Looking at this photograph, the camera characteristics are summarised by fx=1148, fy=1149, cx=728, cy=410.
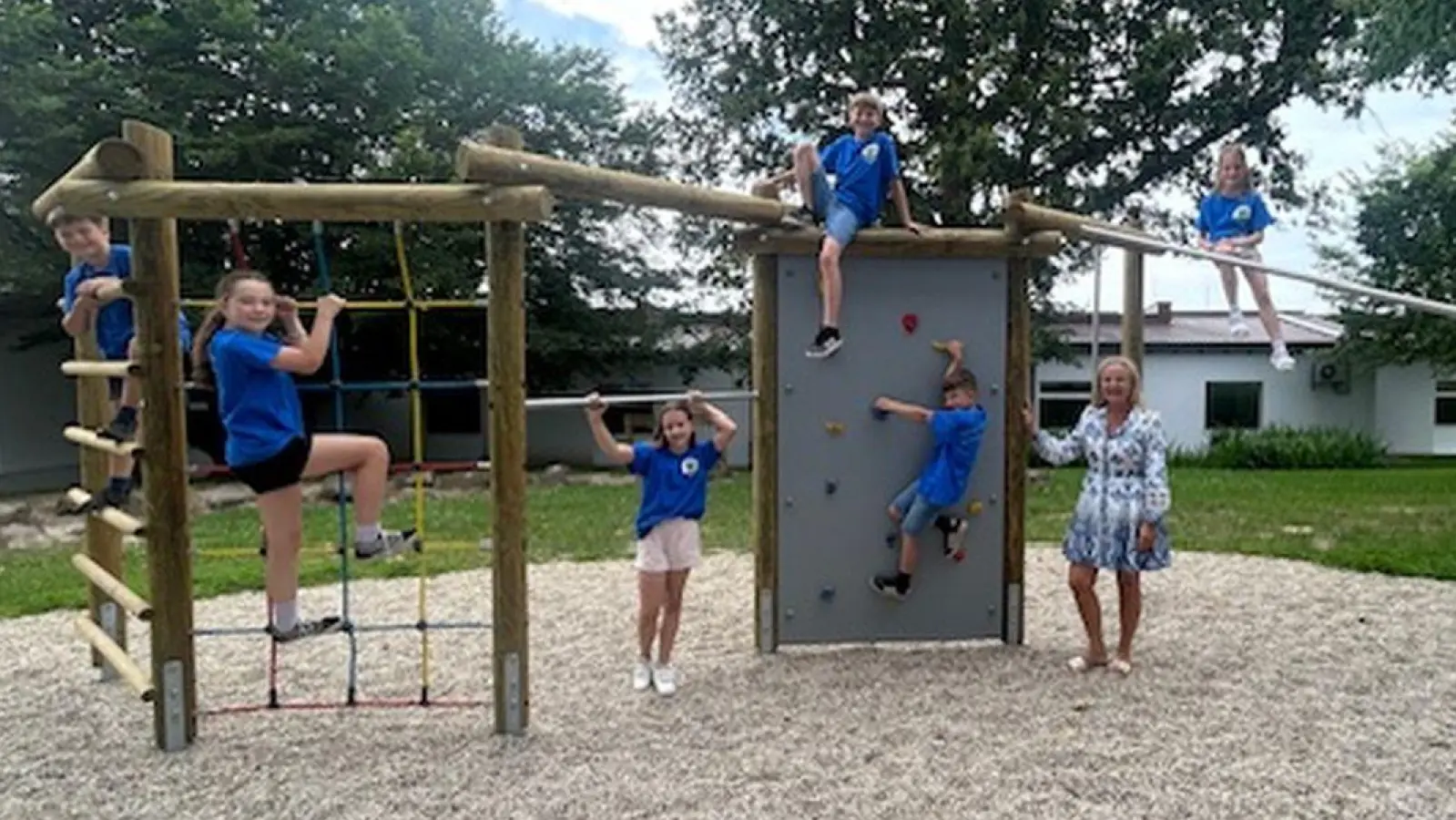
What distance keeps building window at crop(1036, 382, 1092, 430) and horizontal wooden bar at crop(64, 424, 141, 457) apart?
19.7m

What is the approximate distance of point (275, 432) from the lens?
4293 millimetres

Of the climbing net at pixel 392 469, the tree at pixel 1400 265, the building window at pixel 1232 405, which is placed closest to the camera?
the climbing net at pixel 392 469

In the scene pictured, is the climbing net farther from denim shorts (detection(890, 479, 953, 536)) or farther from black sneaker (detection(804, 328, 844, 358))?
denim shorts (detection(890, 479, 953, 536))

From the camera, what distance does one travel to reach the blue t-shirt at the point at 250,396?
422 cm

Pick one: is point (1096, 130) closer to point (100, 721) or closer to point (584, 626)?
point (584, 626)

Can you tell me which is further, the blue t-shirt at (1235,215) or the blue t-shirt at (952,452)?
the blue t-shirt at (1235,215)

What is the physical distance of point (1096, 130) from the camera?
18578 mm

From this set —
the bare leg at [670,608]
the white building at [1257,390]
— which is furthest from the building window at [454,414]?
the bare leg at [670,608]

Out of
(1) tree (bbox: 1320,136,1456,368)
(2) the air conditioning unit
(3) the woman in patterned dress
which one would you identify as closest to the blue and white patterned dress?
(3) the woman in patterned dress

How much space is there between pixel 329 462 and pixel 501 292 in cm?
96

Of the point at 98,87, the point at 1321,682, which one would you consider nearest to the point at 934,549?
the point at 1321,682

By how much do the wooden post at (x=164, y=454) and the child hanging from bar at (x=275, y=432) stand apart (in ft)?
0.59

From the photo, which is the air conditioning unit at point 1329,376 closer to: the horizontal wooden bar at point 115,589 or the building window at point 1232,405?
the building window at point 1232,405

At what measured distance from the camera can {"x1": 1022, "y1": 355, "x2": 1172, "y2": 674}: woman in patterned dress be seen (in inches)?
217
